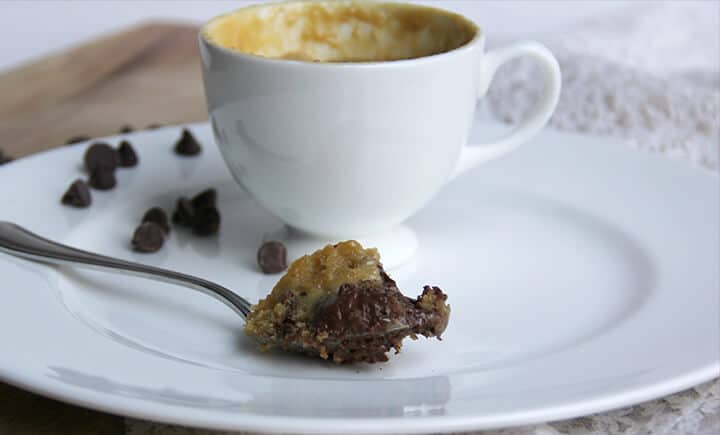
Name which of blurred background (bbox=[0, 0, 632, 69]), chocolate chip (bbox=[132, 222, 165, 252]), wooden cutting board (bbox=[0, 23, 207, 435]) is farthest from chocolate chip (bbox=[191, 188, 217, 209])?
blurred background (bbox=[0, 0, 632, 69])

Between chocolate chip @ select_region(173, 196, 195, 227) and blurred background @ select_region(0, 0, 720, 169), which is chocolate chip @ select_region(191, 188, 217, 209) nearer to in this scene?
chocolate chip @ select_region(173, 196, 195, 227)

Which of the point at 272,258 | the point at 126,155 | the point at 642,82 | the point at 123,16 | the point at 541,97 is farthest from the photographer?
the point at 123,16

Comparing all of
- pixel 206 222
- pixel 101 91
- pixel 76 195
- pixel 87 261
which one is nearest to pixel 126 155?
pixel 76 195

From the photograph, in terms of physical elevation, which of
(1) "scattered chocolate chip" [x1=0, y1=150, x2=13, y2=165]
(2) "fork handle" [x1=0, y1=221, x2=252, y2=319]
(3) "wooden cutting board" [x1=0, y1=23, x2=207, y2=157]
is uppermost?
(2) "fork handle" [x1=0, y1=221, x2=252, y2=319]

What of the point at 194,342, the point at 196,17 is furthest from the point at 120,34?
the point at 194,342

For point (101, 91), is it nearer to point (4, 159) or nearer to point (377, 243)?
point (4, 159)

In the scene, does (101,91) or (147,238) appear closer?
(147,238)
